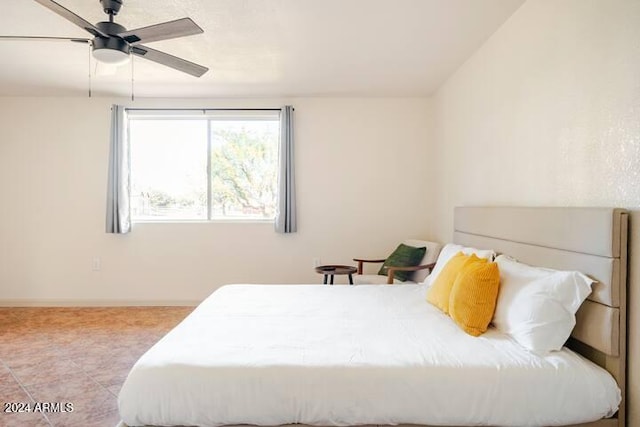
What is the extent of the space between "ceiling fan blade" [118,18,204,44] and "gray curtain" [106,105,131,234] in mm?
2523

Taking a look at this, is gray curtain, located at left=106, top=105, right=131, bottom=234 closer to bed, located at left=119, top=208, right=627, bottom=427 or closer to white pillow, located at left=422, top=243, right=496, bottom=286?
bed, located at left=119, top=208, right=627, bottom=427

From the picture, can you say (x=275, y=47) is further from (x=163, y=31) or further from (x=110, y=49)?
(x=110, y=49)

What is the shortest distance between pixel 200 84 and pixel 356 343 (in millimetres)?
3308

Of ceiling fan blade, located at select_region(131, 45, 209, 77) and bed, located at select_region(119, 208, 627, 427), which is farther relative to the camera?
ceiling fan blade, located at select_region(131, 45, 209, 77)

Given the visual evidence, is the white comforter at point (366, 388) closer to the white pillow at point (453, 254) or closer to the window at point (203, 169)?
the white pillow at point (453, 254)

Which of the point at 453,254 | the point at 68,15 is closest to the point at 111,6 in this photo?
the point at 68,15

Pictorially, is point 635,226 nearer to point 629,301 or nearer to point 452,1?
point 629,301

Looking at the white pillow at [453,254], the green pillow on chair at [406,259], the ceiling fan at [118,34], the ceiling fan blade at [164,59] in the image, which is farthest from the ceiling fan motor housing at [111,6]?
the green pillow on chair at [406,259]

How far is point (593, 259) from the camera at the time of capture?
64.7 inches

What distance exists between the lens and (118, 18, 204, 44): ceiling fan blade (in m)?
2.03

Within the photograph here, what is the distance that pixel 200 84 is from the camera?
4020 mm

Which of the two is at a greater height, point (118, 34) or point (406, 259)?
point (118, 34)

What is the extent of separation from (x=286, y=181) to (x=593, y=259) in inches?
127

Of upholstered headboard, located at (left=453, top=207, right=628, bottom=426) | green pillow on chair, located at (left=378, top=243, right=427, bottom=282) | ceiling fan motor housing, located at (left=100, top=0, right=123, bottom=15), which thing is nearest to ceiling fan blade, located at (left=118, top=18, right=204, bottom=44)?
ceiling fan motor housing, located at (left=100, top=0, right=123, bottom=15)
